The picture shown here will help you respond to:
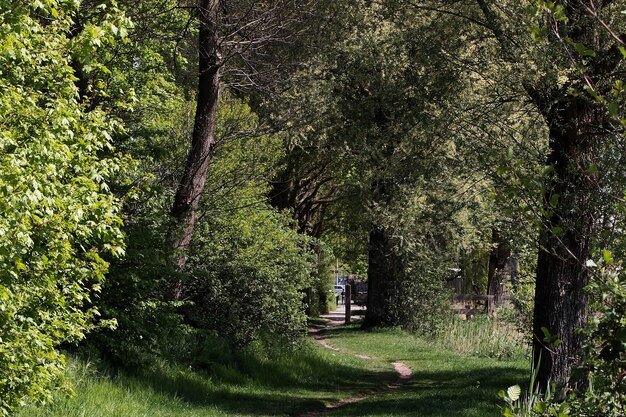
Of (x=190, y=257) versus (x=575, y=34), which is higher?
(x=575, y=34)

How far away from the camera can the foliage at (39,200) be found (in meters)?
6.50

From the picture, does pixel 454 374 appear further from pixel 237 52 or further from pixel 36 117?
pixel 36 117

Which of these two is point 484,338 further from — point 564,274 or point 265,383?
point 564,274

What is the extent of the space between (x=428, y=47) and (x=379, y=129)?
2854mm

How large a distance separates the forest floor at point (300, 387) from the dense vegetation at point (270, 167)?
241mm

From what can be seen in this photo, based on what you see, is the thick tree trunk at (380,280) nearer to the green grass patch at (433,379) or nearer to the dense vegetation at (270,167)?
Result: the green grass patch at (433,379)

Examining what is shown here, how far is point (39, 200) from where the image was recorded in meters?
6.70

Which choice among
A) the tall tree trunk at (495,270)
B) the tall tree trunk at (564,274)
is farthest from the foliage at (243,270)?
the tall tree trunk at (495,270)

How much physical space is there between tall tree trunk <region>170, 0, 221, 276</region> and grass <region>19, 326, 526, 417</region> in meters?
2.24

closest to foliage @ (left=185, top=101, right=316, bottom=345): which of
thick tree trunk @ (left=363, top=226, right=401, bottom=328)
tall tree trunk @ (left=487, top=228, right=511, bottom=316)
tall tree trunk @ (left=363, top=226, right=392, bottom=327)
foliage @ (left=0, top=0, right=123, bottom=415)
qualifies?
foliage @ (left=0, top=0, right=123, bottom=415)

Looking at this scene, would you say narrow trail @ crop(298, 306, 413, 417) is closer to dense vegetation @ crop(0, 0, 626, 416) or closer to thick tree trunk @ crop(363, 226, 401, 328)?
dense vegetation @ crop(0, 0, 626, 416)

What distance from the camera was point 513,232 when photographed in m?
12.4

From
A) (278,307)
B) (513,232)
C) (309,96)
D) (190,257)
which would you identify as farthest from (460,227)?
(513,232)

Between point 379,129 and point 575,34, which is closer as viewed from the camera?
point 575,34
